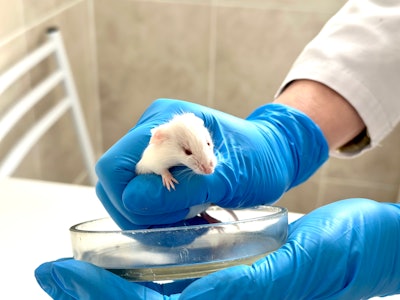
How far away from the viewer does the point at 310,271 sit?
0.66 metres

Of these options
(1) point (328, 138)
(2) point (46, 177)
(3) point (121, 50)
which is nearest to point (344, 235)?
(1) point (328, 138)

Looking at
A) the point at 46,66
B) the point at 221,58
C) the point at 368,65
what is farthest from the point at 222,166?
the point at 221,58

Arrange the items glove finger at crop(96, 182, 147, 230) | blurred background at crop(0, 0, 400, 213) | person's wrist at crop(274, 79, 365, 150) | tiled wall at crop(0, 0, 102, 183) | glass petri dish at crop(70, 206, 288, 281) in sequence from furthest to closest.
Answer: blurred background at crop(0, 0, 400, 213)
tiled wall at crop(0, 0, 102, 183)
person's wrist at crop(274, 79, 365, 150)
glove finger at crop(96, 182, 147, 230)
glass petri dish at crop(70, 206, 288, 281)

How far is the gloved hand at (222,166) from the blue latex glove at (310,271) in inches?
3.0

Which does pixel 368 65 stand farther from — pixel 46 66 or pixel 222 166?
pixel 46 66

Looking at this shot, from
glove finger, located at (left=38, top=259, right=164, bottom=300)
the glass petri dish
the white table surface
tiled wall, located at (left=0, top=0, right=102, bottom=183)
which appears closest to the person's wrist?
the white table surface

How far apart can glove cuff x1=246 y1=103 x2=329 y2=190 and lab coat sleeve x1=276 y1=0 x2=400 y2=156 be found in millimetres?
95

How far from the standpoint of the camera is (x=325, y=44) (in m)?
0.95

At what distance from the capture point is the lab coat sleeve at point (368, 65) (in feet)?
2.96

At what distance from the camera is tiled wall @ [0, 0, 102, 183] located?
133cm

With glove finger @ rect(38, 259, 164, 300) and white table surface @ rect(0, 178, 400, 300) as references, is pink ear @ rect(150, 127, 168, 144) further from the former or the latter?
white table surface @ rect(0, 178, 400, 300)

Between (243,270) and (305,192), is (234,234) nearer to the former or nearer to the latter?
(243,270)

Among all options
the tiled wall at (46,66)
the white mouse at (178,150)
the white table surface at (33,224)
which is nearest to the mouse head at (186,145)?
the white mouse at (178,150)

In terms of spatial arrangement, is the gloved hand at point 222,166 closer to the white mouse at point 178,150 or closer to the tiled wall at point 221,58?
the white mouse at point 178,150
